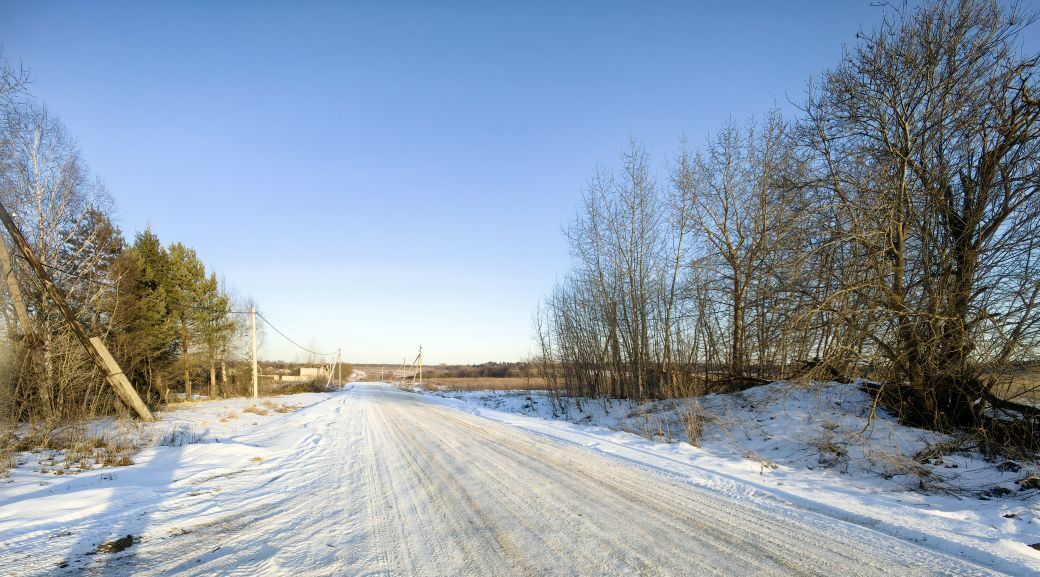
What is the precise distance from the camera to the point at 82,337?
961 centimetres

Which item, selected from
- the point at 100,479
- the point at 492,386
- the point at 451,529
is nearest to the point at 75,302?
the point at 100,479

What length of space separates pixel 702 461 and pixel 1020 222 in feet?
18.3

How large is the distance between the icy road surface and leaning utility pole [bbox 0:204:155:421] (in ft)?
18.7

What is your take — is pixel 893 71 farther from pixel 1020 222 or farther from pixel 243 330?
pixel 243 330

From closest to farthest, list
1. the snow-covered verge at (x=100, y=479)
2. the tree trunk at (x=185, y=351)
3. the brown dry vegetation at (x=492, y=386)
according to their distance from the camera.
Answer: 1. the snow-covered verge at (x=100, y=479)
2. the tree trunk at (x=185, y=351)
3. the brown dry vegetation at (x=492, y=386)

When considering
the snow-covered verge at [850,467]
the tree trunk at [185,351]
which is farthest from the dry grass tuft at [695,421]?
the tree trunk at [185,351]

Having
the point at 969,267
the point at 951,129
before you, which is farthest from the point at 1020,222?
the point at 951,129

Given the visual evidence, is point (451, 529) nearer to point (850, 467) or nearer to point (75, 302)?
point (850, 467)

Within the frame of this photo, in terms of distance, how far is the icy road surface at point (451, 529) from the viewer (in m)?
3.05

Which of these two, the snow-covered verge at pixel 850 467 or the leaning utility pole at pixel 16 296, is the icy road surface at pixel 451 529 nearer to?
the snow-covered verge at pixel 850 467

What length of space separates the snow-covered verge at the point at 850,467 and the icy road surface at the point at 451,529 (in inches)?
17.5

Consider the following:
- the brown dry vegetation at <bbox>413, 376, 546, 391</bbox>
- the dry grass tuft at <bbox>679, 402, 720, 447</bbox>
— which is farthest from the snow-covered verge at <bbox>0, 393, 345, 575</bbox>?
the brown dry vegetation at <bbox>413, 376, 546, 391</bbox>

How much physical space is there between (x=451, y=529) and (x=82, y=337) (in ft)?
35.5

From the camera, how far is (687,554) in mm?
3195
